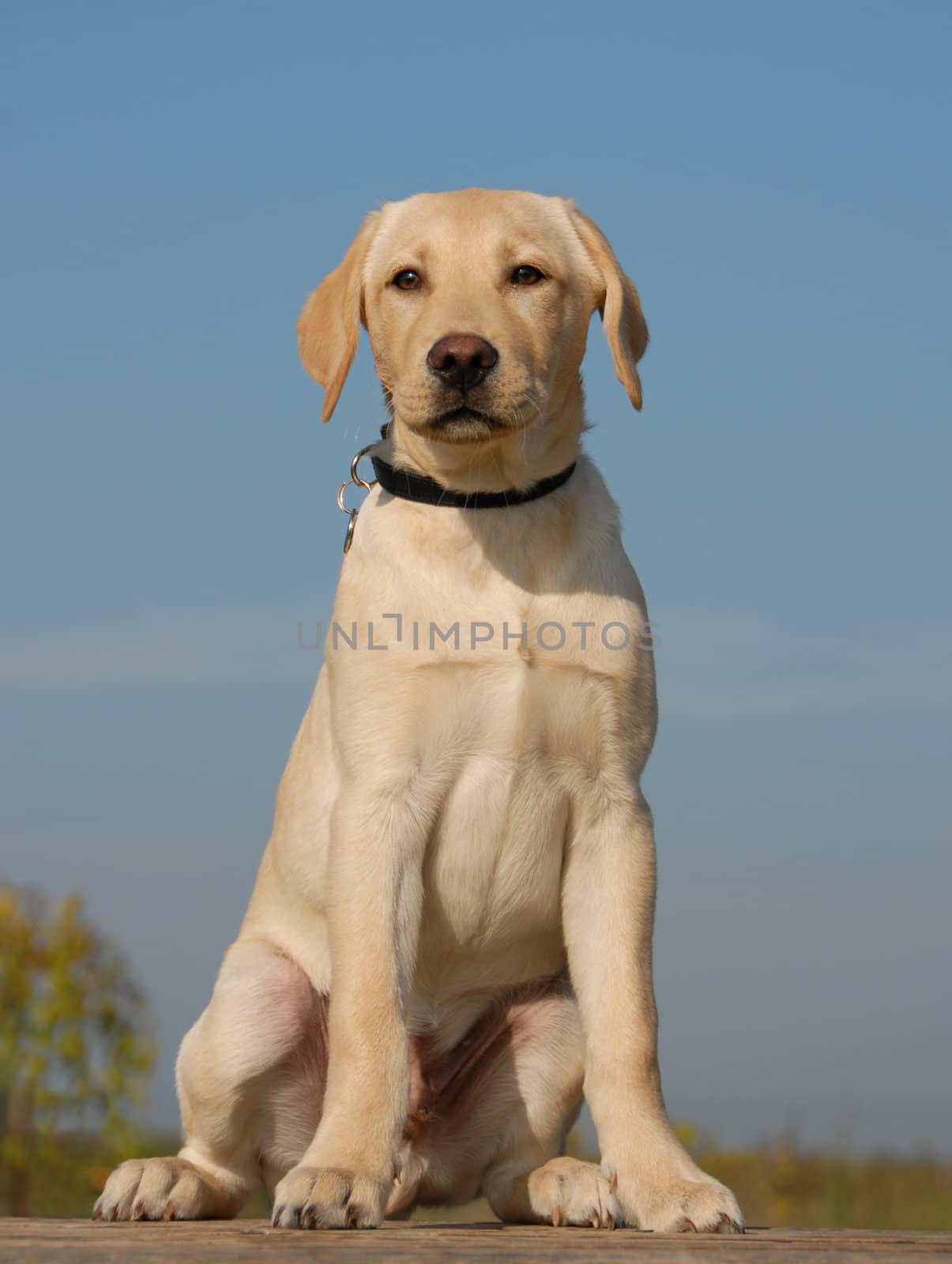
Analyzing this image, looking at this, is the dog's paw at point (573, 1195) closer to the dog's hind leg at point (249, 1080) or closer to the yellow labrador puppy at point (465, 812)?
the yellow labrador puppy at point (465, 812)

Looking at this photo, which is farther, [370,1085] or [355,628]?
[355,628]

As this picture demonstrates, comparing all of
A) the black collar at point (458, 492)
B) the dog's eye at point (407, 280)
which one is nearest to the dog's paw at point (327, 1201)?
the black collar at point (458, 492)

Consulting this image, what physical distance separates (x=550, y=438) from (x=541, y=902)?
1414 mm

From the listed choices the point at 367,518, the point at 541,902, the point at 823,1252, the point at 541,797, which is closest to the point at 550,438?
the point at 367,518

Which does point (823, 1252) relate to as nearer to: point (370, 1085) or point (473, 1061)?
point (370, 1085)

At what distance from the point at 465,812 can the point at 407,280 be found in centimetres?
167

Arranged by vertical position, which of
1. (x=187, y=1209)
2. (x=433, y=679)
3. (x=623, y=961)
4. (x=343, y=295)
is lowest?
(x=187, y=1209)

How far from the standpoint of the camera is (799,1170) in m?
8.55

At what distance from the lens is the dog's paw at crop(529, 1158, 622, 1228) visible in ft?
12.9

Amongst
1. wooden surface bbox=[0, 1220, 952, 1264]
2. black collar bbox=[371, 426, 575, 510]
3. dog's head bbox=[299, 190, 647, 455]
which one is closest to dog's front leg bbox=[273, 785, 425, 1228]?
wooden surface bbox=[0, 1220, 952, 1264]

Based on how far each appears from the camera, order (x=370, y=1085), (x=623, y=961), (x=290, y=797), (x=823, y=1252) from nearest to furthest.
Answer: (x=823, y=1252) → (x=370, y=1085) → (x=623, y=961) → (x=290, y=797)

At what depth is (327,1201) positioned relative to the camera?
3.49 m

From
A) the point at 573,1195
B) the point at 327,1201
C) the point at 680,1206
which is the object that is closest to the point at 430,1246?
the point at 327,1201

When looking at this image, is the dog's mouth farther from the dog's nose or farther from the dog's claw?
the dog's claw
